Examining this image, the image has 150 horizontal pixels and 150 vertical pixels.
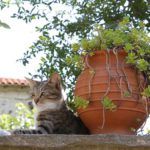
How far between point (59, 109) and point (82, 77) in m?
0.31

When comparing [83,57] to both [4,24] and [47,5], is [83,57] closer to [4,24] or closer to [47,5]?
[4,24]

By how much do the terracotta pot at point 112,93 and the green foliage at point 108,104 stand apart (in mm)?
28

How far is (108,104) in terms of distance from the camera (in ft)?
6.20

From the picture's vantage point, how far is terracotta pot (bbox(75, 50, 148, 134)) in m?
1.95

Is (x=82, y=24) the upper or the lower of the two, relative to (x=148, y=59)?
upper

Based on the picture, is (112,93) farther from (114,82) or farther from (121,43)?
(121,43)

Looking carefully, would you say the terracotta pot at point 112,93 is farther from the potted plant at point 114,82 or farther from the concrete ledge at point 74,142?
the concrete ledge at point 74,142

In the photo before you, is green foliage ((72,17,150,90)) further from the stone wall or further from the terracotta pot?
the stone wall

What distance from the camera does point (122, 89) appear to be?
6.49 feet

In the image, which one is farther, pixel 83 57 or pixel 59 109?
pixel 59 109

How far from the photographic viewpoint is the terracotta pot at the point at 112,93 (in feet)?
6.40

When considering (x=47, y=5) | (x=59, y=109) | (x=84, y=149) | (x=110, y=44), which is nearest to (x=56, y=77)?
(x=59, y=109)

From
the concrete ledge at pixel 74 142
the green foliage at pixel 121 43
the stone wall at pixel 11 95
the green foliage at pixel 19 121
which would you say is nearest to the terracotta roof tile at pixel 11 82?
the stone wall at pixel 11 95

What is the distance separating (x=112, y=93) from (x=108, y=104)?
0.29ft
